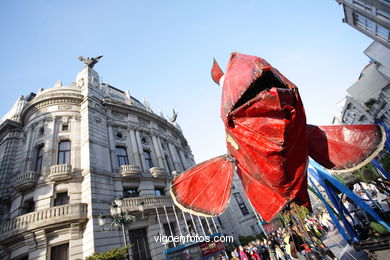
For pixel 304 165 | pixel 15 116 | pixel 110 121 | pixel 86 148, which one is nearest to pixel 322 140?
pixel 304 165

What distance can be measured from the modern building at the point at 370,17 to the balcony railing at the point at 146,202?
68.8ft

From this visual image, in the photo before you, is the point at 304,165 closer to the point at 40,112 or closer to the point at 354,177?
the point at 354,177

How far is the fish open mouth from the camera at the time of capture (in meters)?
1.49

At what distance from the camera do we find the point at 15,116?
18.6 metres

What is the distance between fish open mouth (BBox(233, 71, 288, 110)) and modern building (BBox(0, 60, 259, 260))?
457 inches

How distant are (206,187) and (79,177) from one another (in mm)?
13856

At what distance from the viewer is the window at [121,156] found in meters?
16.9

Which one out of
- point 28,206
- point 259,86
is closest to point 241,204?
point 28,206

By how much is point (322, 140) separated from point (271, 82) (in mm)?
1877

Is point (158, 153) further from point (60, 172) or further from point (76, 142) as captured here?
point (60, 172)

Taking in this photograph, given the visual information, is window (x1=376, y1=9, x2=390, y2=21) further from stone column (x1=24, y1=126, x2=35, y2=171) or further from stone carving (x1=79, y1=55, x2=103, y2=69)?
stone column (x1=24, y1=126, x2=35, y2=171)

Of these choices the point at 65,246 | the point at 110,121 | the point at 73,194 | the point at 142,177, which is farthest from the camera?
the point at 110,121

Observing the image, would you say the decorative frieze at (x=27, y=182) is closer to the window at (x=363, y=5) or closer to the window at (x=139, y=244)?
the window at (x=139, y=244)

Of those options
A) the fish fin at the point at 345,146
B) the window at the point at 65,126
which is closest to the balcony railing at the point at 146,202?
the window at the point at 65,126
